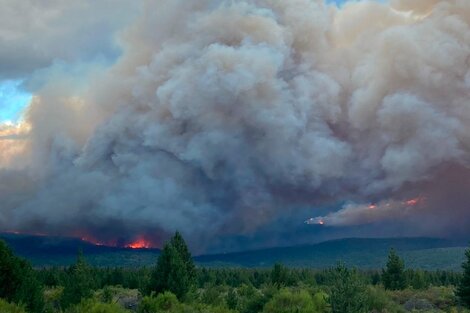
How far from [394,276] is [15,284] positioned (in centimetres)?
4888

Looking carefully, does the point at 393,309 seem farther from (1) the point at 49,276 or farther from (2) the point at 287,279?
(1) the point at 49,276

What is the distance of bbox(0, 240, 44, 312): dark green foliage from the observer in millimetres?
32875

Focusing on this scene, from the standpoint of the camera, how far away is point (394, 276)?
6688cm

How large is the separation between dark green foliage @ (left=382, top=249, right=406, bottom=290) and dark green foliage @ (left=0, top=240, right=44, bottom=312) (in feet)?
152

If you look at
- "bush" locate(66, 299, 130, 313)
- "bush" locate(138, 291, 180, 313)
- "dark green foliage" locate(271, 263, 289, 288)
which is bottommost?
"bush" locate(138, 291, 180, 313)

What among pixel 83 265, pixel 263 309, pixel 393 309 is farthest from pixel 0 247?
pixel 393 309

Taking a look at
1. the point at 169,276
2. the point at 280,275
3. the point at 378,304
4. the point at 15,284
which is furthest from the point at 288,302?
the point at 280,275

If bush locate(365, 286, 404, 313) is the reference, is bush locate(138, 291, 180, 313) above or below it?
above

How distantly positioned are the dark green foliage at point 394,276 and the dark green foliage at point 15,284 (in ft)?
152

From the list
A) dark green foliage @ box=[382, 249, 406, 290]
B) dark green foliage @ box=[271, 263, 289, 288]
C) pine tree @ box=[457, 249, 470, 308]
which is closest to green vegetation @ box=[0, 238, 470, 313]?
pine tree @ box=[457, 249, 470, 308]

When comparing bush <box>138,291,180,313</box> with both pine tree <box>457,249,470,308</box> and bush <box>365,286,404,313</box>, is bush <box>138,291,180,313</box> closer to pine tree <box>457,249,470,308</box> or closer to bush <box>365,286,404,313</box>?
bush <box>365,286,404,313</box>

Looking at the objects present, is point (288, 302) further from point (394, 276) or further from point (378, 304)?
point (394, 276)

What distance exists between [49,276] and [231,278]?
137ft

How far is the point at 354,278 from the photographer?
3195cm
